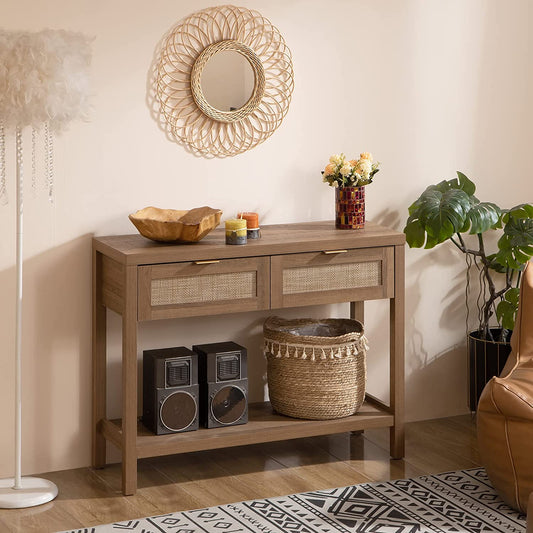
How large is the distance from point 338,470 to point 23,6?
2.08 metres

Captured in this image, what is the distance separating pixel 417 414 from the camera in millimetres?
4496

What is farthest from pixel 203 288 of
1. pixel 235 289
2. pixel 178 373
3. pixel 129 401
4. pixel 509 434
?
pixel 509 434

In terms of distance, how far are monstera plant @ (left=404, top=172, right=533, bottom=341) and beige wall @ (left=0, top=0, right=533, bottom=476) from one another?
0.12 metres

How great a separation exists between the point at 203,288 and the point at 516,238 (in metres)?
1.44

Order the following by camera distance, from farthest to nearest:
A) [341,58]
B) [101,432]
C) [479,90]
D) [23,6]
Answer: [479,90], [341,58], [101,432], [23,6]

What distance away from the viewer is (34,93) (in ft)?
10.6

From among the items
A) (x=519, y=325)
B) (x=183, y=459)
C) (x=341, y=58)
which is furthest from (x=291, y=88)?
(x=183, y=459)

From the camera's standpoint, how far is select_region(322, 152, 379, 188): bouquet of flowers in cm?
388

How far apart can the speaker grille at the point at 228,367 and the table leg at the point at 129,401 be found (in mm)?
381

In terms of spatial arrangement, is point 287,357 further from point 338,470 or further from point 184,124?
point 184,124

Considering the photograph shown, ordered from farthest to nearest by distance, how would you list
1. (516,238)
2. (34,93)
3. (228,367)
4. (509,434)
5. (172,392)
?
(516,238), (228,367), (172,392), (509,434), (34,93)

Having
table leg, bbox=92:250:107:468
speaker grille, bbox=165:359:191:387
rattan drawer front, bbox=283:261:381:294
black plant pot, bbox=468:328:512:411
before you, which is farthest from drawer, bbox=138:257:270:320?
black plant pot, bbox=468:328:512:411

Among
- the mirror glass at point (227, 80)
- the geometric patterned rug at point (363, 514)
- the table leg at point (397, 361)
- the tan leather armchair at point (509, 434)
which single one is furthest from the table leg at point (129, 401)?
the tan leather armchair at point (509, 434)

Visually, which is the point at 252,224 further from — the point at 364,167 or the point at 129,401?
the point at 129,401
